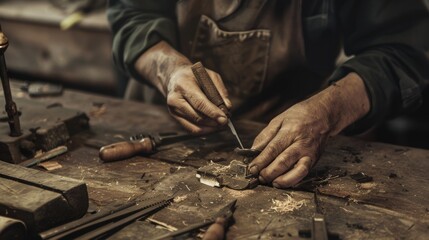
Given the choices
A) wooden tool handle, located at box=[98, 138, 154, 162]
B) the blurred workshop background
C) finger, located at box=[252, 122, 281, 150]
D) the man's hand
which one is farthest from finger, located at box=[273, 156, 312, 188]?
the blurred workshop background

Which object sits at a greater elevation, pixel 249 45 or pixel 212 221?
pixel 249 45

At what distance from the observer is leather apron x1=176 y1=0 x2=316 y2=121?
8.91ft

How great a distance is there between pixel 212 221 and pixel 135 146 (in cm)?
68

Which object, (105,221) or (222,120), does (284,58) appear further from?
(105,221)

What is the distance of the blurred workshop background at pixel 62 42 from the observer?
197 inches

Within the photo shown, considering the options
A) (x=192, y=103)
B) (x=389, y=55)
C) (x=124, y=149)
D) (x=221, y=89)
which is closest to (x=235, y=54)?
(x=221, y=89)

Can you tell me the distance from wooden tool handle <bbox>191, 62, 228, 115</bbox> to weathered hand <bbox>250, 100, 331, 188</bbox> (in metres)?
0.23

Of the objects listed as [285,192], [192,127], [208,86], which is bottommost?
[285,192]

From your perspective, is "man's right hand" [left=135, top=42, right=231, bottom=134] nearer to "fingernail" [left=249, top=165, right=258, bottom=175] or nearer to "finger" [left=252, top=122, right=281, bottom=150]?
"finger" [left=252, top=122, right=281, bottom=150]

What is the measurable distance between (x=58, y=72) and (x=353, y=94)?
375 centimetres

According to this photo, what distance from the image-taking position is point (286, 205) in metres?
1.87

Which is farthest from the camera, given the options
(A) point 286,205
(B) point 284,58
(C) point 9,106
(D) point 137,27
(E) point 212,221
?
(D) point 137,27

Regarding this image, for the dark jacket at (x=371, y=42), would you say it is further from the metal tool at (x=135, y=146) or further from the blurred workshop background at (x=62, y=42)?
the blurred workshop background at (x=62, y=42)

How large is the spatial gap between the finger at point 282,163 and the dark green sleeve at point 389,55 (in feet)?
1.90
